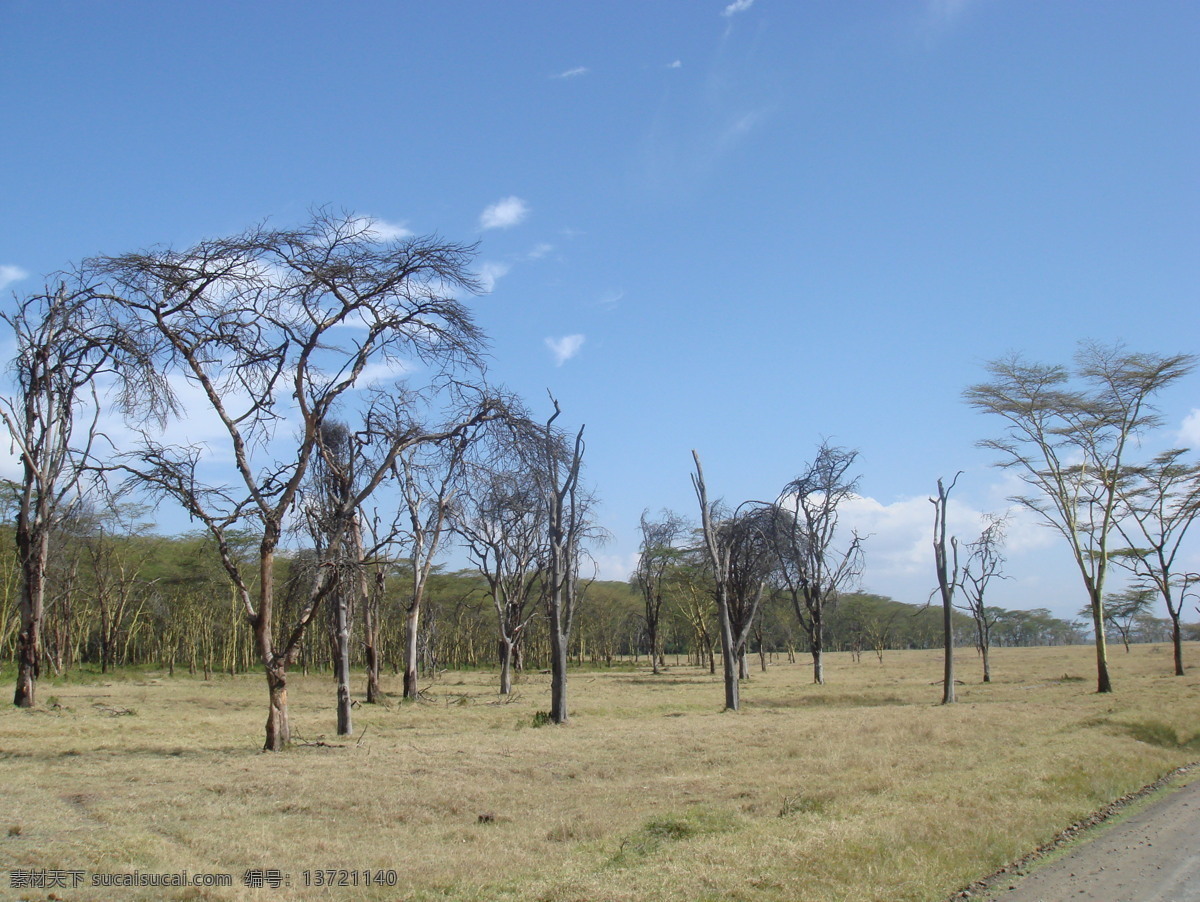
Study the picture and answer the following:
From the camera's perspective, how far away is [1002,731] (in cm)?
1442

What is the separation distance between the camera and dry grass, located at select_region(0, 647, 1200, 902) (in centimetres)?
589

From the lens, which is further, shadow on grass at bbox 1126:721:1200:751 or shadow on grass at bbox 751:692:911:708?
shadow on grass at bbox 751:692:911:708

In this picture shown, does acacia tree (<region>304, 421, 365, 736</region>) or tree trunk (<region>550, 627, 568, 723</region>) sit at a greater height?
acacia tree (<region>304, 421, 365, 736</region>)

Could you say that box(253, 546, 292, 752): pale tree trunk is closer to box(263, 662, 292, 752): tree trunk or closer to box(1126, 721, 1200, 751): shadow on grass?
box(263, 662, 292, 752): tree trunk

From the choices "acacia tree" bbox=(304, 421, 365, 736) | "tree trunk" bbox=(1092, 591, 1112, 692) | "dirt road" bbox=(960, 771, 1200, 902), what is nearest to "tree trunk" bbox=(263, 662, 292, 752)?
"acacia tree" bbox=(304, 421, 365, 736)

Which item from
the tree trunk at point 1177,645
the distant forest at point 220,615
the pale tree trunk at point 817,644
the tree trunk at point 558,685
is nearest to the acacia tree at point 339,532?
the distant forest at point 220,615

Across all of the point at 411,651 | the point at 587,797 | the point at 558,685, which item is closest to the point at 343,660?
the point at 558,685

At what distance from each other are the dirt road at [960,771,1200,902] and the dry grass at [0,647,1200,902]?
33 centimetres

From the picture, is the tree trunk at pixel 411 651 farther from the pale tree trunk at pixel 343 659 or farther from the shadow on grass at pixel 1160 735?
the shadow on grass at pixel 1160 735

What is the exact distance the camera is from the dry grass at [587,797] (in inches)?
232

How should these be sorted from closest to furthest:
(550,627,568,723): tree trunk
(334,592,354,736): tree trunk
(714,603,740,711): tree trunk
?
1. (334,592,354,736): tree trunk
2. (550,627,568,723): tree trunk
3. (714,603,740,711): tree trunk

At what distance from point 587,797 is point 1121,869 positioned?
5.15 m

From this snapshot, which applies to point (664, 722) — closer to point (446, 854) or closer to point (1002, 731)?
point (1002, 731)

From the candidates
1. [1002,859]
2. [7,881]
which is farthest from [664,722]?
[7,881]
